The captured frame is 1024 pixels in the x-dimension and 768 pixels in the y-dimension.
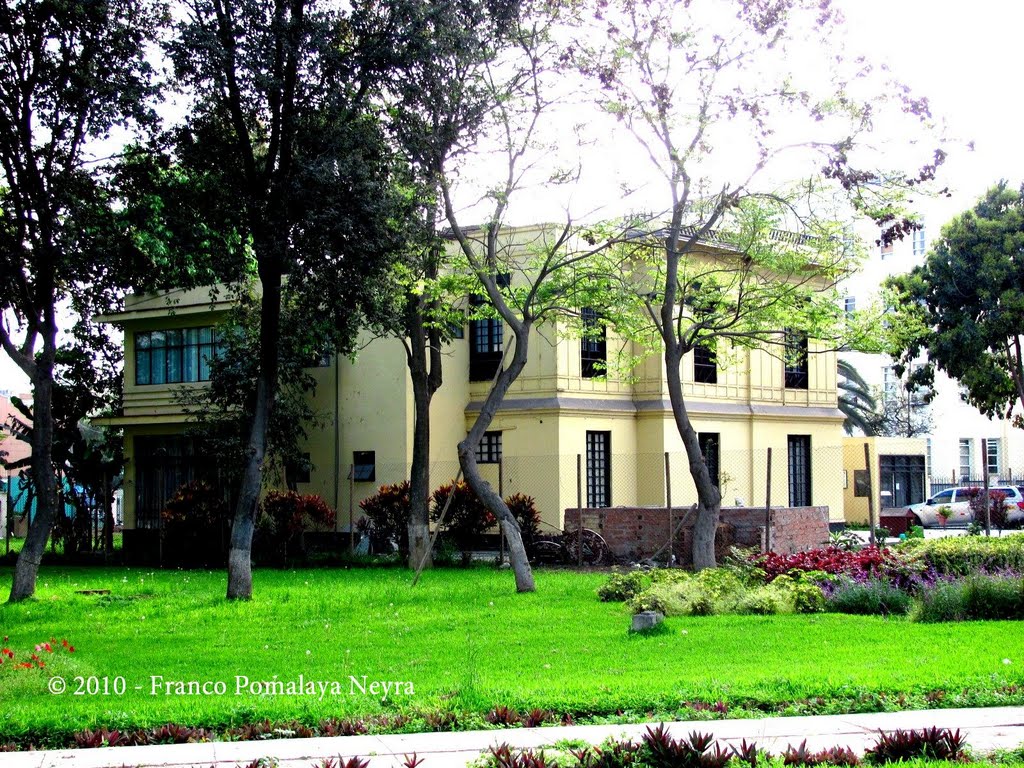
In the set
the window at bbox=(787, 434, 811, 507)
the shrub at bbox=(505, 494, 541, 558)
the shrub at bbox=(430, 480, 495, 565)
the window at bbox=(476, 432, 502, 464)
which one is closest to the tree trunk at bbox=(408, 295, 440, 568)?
the shrub at bbox=(430, 480, 495, 565)

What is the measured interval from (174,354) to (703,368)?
1527 cm

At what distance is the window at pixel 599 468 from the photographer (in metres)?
31.0

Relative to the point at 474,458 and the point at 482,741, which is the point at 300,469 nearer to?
the point at 474,458

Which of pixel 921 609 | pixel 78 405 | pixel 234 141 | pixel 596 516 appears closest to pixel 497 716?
pixel 921 609

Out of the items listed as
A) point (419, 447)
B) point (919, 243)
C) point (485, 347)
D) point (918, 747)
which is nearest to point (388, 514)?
point (419, 447)

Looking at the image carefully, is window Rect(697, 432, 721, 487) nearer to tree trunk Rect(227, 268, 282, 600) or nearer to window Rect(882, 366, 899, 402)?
tree trunk Rect(227, 268, 282, 600)

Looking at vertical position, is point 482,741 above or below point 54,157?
below

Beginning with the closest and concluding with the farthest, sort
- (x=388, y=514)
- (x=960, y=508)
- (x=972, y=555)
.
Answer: (x=972, y=555), (x=388, y=514), (x=960, y=508)

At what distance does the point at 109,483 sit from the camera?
3241 centimetres

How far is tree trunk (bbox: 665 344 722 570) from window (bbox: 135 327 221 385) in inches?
639

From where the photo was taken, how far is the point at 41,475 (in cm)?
1833

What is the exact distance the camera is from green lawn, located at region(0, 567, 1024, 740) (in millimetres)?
8695

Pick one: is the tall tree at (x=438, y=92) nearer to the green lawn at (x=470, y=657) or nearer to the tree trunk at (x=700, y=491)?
the green lawn at (x=470, y=657)

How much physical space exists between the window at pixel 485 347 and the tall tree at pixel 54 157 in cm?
1448
